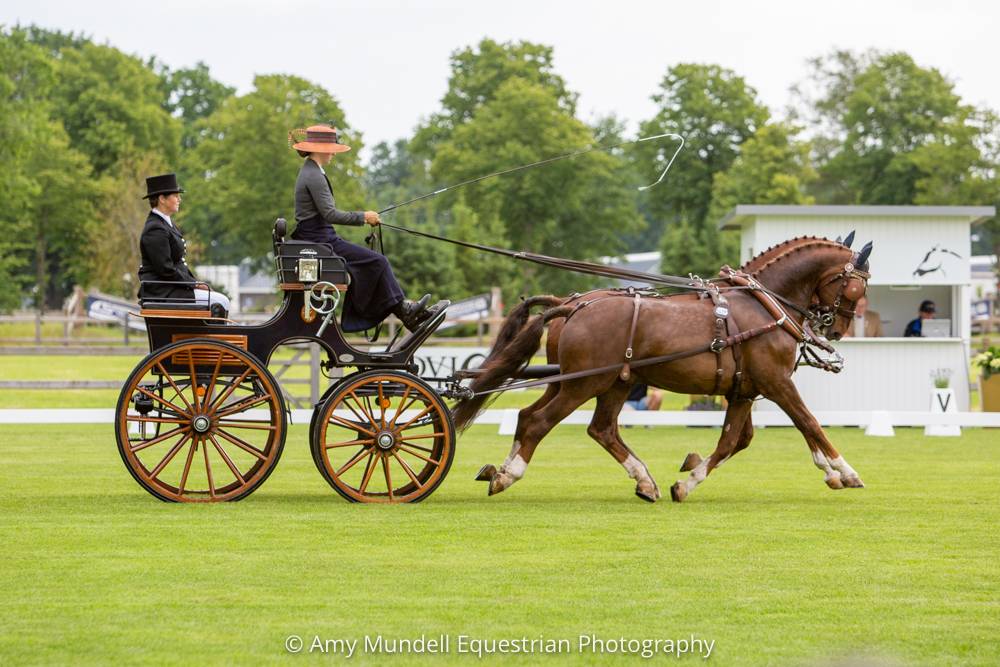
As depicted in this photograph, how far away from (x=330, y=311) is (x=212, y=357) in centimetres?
86

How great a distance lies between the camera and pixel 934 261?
22953 mm

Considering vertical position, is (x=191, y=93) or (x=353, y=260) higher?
(x=191, y=93)

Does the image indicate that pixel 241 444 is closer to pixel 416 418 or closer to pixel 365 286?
pixel 416 418

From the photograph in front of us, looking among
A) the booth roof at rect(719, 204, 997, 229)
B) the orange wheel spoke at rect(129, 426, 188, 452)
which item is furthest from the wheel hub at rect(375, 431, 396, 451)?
the booth roof at rect(719, 204, 997, 229)

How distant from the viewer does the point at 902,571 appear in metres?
7.64

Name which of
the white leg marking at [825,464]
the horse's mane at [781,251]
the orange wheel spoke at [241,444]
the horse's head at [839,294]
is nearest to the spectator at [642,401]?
the horse's mane at [781,251]

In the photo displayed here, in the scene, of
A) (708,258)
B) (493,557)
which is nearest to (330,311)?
(493,557)

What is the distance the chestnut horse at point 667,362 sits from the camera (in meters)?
10.8

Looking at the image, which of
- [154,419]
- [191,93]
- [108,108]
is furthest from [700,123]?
[154,419]

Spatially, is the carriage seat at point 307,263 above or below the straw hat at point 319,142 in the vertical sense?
below

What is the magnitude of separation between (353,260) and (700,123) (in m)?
56.4

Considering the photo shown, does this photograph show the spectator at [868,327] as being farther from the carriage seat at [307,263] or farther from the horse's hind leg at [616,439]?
the carriage seat at [307,263]

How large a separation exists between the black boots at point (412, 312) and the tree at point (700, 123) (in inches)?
2146

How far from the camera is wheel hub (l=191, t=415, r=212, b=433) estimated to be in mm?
10109
